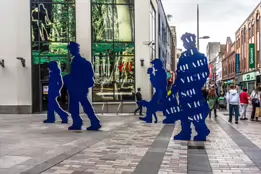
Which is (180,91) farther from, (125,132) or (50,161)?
(50,161)

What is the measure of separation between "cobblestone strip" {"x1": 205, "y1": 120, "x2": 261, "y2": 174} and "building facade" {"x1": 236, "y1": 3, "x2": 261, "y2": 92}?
31.1 m

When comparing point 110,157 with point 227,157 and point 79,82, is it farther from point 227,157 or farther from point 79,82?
point 79,82

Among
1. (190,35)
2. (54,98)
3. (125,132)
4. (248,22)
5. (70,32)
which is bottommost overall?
(125,132)

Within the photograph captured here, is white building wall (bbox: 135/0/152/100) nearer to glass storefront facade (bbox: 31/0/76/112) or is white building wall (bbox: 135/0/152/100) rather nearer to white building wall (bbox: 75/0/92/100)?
white building wall (bbox: 75/0/92/100)

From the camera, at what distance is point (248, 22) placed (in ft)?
154

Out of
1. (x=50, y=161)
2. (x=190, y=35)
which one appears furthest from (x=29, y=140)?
(x=190, y=35)

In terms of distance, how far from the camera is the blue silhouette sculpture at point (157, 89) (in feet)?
50.5

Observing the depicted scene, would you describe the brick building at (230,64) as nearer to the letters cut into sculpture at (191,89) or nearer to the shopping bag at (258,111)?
the shopping bag at (258,111)

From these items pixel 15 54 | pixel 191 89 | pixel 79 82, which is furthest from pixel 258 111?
pixel 15 54

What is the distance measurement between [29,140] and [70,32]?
13632 mm

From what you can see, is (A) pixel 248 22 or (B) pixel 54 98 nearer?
(B) pixel 54 98

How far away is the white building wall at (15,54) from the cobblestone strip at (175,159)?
14.7 metres

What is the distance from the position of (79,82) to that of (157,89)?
4.69 m

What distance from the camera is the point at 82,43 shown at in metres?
22.1
